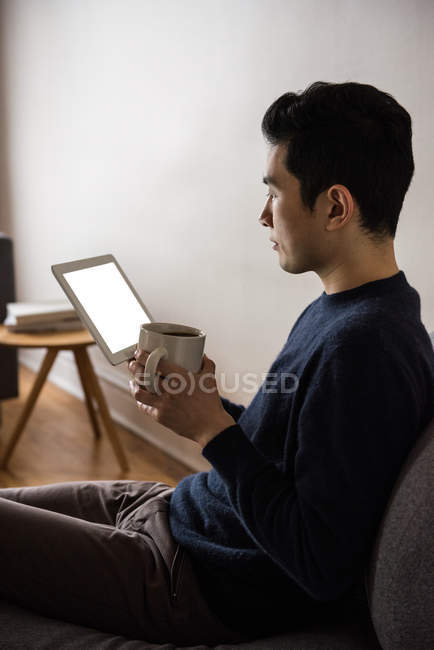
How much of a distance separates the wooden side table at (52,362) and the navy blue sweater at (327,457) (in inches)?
56.5

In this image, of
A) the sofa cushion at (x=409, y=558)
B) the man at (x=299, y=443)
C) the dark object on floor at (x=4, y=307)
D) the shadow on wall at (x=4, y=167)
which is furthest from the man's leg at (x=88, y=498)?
the shadow on wall at (x=4, y=167)

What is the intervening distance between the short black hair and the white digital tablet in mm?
389

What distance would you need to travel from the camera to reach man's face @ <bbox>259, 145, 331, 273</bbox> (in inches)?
36.2

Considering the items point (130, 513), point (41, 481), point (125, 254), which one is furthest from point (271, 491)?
point (125, 254)

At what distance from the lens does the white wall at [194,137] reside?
5.02 feet

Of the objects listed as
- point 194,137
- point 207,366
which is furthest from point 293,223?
point 194,137

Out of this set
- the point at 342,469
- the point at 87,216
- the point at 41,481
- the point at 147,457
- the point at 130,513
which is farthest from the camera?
the point at 87,216

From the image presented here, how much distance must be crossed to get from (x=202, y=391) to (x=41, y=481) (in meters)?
→ 1.56

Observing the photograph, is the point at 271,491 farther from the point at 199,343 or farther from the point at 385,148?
the point at 385,148

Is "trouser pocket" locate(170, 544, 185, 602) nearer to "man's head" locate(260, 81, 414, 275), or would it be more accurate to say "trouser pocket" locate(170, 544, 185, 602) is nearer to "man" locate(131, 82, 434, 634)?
"man" locate(131, 82, 434, 634)

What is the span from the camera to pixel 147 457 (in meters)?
2.48

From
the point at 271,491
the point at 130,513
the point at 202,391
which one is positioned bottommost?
the point at 130,513

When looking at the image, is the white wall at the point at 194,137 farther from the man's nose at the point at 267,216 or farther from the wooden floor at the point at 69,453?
the man's nose at the point at 267,216

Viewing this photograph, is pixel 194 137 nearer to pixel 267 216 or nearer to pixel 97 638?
pixel 267 216
